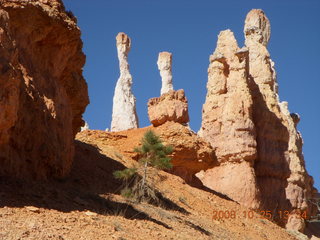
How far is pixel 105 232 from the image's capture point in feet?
29.0

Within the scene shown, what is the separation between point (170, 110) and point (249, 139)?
15.9 feet

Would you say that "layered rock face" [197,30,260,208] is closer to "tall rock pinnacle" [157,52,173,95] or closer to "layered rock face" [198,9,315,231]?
"layered rock face" [198,9,315,231]

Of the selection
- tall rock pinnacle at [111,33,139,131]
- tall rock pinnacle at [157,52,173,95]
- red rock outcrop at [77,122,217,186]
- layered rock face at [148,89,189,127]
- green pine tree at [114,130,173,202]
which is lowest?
green pine tree at [114,130,173,202]

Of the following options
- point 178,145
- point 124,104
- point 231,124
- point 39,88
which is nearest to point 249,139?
point 231,124

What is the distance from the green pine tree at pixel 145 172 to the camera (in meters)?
13.5

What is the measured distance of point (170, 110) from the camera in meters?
21.3

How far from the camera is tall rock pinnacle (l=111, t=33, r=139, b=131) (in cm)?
4100

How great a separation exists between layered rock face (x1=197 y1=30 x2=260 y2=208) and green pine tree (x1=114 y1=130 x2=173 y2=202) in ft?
26.8

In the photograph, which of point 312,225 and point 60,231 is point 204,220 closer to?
point 60,231

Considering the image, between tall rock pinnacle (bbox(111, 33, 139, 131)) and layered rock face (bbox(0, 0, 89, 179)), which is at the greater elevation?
tall rock pinnacle (bbox(111, 33, 139, 131))

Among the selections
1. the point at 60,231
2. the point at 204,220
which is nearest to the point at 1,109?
the point at 60,231

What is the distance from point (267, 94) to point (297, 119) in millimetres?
6229
